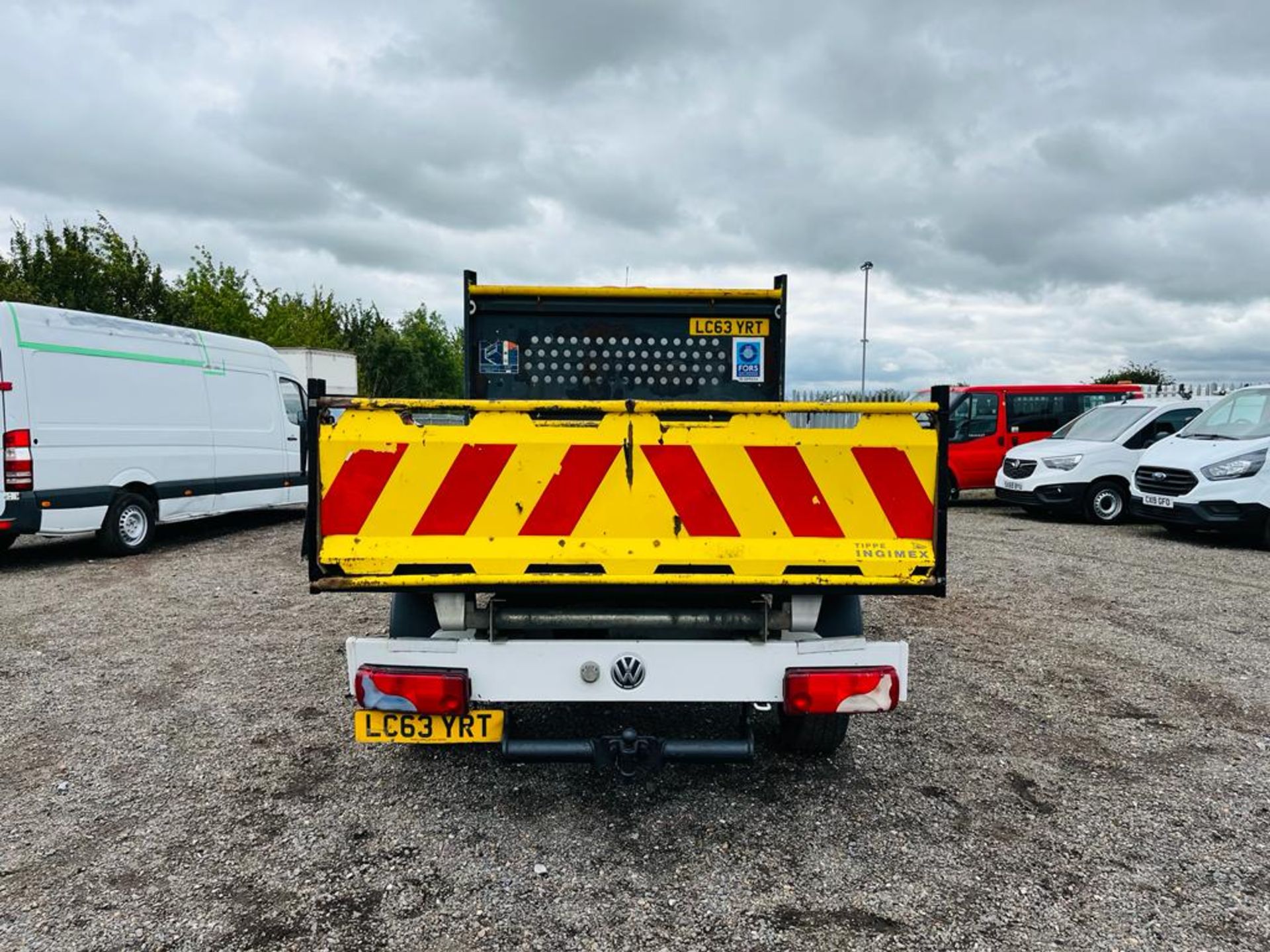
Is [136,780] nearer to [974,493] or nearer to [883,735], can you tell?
[883,735]

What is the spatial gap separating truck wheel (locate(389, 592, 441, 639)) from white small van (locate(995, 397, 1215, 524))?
10734 mm

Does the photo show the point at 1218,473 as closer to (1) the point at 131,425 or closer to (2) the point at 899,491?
(2) the point at 899,491

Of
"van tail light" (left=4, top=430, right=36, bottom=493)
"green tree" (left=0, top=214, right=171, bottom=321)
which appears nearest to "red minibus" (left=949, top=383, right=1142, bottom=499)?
"van tail light" (left=4, top=430, right=36, bottom=493)

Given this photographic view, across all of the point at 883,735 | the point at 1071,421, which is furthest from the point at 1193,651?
the point at 1071,421

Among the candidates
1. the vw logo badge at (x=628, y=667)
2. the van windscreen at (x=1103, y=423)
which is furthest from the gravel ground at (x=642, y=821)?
the van windscreen at (x=1103, y=423)

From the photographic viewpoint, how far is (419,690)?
2.73 metres

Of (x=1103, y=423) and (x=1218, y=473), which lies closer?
(x=1218, y=473)

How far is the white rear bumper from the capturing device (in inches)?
108

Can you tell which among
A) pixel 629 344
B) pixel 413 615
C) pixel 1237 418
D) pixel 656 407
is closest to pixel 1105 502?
pixel 1237 418

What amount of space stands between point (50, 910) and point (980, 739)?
12.4 ft

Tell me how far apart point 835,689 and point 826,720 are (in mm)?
622

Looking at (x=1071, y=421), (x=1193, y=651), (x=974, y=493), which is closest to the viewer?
(x=1193, y=651)

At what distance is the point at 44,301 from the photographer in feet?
79.7

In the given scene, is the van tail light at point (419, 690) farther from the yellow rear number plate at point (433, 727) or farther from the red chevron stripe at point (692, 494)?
the red chevron stripe at point (692, 494)
